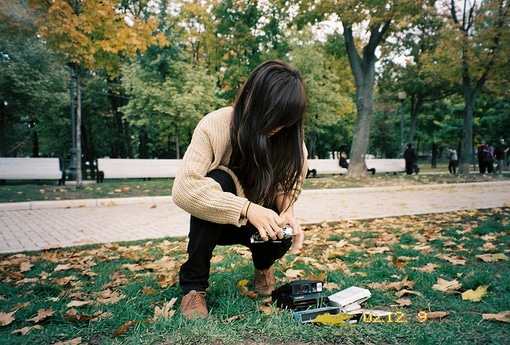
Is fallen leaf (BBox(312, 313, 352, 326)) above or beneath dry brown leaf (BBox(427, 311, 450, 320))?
above

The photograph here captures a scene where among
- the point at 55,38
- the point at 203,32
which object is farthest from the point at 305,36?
the point at 55,38

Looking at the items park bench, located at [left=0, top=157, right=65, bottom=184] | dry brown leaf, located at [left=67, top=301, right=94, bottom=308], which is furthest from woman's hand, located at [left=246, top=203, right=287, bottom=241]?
park bench, located at [left=0, top=157, right=65, bottom=184]

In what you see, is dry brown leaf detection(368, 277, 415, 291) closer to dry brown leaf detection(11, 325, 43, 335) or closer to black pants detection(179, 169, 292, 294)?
black pants detection(179, 169, 292, 294)

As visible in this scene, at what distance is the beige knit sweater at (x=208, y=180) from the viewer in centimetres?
224

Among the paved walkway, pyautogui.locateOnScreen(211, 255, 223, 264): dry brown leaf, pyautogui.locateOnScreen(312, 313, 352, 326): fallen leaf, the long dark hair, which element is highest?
the long dark hair

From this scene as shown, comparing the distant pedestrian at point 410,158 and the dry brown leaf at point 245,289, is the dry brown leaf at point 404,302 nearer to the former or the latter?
the dry brown leaf at point 245,289

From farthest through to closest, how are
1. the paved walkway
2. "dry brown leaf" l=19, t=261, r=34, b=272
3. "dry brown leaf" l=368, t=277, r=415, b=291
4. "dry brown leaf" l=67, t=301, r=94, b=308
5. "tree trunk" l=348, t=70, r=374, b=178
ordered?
"tree trunk" l=348, t=70, r=374, b=178 < the paved walkway < "dry brown leaf" l=19, t=261, r=34, b=272 < "dry brown leaf" l=368, t=277, r=415, b=291 < "dry brown leaf" l=67, t=301, r=94, b=308

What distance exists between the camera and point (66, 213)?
302 inches

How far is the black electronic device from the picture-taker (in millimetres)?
2482

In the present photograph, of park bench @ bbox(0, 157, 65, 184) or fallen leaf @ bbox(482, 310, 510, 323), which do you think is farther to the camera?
park bench @ bbox(0, 157, 65, 184)

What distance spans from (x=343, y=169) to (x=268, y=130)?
2155 cm

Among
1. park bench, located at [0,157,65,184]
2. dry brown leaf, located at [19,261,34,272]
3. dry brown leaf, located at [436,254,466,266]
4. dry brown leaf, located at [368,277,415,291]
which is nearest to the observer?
dry brown leaf, located at [368,277,415,291]

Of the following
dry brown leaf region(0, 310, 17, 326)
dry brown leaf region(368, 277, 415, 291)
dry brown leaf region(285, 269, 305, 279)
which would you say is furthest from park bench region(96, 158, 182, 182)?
dry brown leaf region(368, 277, 415, 291)

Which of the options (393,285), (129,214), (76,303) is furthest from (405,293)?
(129,214)
